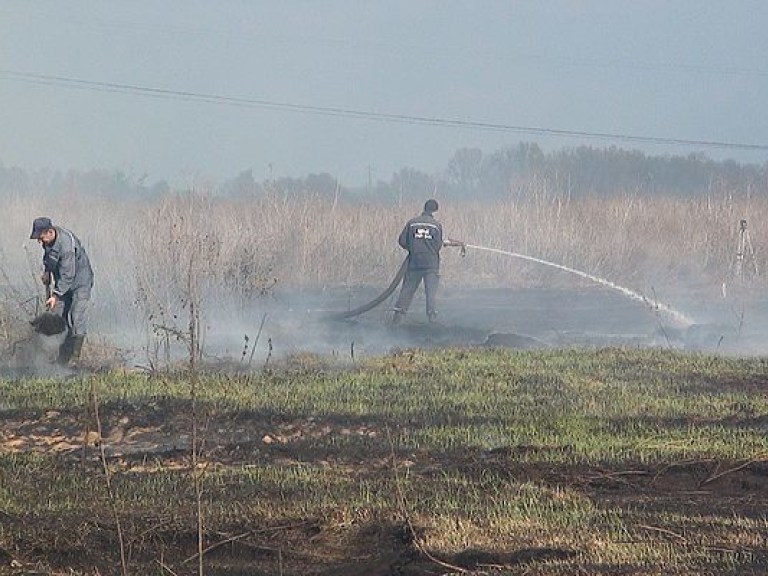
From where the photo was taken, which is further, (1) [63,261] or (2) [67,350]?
(2) [67,350]

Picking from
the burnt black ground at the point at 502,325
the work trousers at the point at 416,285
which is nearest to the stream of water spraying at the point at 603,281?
the burnt black ground at the point at 502,325

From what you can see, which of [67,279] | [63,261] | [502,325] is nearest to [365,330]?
[502,325]

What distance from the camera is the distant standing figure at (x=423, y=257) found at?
18750mm

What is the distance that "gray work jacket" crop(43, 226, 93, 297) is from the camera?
45.2 feet

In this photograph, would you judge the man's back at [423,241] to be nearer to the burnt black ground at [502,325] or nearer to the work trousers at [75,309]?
the burnt black ground at [502,325]

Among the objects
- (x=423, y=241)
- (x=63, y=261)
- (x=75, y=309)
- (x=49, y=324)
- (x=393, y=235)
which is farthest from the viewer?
(x=393, y=235)

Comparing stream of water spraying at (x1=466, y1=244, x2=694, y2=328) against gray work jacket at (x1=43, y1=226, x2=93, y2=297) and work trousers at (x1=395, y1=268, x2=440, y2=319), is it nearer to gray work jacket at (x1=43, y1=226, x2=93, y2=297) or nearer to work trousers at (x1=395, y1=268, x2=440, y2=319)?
work trousers at (x1=395, y1=268, x2=440, y2=319)

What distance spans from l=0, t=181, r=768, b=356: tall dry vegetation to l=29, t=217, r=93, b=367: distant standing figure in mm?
5145

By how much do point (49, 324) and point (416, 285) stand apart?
21.8ft

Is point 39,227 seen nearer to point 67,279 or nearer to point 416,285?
point 67,279

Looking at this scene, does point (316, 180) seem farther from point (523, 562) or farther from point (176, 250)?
point (523, 562)

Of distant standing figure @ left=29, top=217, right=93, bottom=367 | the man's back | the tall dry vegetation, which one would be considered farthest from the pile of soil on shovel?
the man's back

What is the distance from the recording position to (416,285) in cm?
1898

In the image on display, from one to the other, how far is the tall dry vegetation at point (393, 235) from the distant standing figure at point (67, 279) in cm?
515
